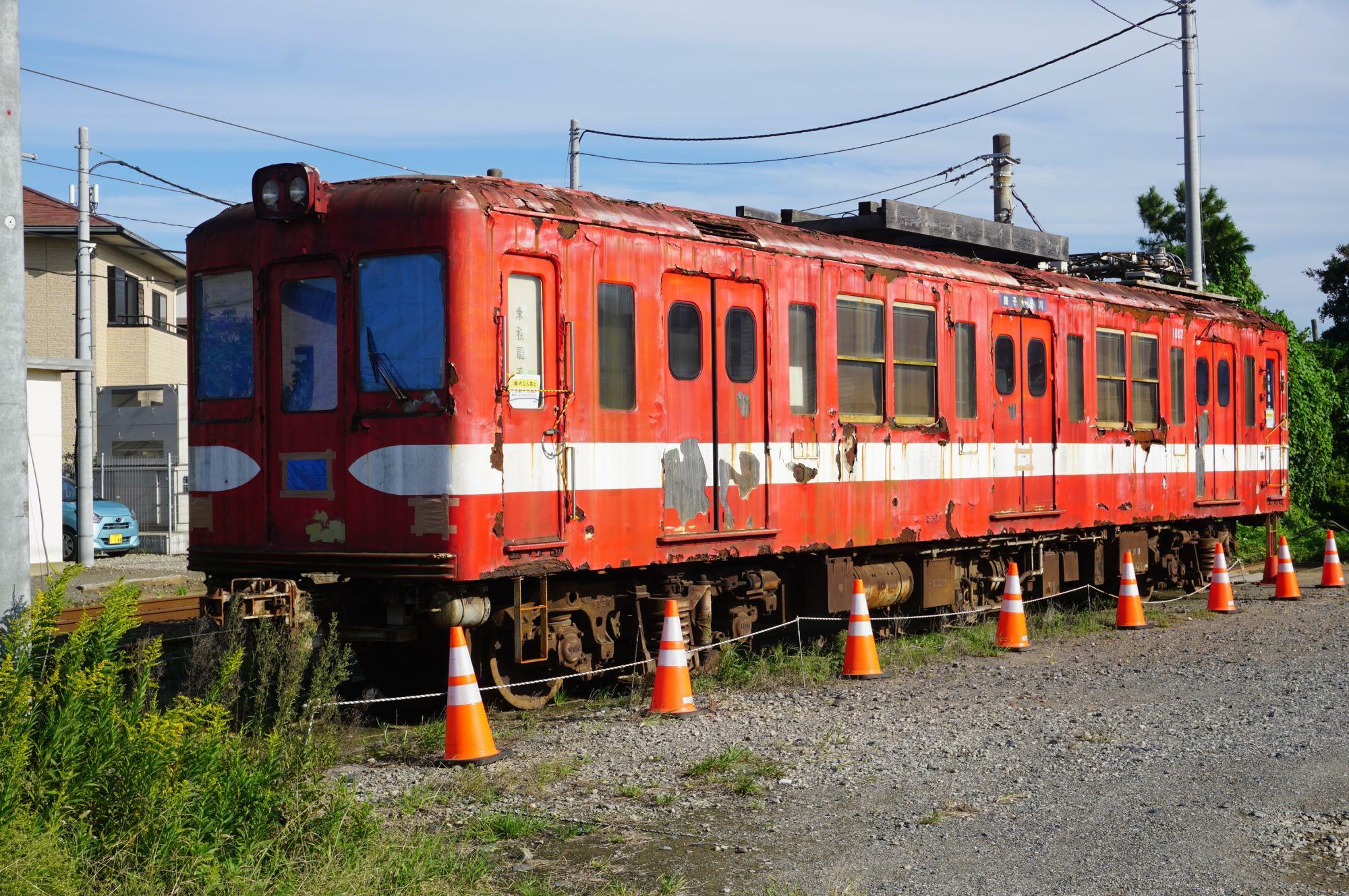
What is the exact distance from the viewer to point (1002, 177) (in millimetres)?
26938

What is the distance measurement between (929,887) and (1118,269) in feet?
44.1

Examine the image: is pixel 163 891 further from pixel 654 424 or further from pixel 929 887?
pixel 654 424

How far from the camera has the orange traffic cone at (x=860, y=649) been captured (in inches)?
418

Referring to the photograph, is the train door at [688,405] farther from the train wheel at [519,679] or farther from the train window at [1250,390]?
the train window at [1250,390]

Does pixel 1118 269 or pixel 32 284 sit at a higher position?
pixel 32 284

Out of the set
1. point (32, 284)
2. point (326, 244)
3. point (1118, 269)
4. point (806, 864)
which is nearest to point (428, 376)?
point (326, 244)

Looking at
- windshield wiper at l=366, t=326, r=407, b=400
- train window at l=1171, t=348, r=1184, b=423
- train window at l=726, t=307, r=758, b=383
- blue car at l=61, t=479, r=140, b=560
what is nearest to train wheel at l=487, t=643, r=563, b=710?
windshield wiper at l=366, t=326, r=407, b=400

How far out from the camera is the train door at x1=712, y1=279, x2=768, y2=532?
10.4 metres

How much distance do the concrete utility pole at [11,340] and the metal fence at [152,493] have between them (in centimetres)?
2185

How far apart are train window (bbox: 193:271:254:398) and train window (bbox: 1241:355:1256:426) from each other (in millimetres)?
13671

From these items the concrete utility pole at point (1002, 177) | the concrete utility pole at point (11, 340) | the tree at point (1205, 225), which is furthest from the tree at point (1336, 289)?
the concrete utility pole at point (11, 340)

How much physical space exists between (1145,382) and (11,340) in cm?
1296

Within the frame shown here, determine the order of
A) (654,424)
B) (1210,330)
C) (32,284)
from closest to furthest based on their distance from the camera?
(654,424) < (1210,330) < (32,284)

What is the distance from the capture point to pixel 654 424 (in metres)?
9.82
